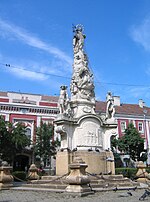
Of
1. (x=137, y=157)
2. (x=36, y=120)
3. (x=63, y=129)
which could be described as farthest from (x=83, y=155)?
(x=36, y=120)

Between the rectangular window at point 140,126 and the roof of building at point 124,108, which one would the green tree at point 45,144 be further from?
the rectangular window at point 140,126

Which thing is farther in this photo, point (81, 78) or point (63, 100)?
point (81, 78)

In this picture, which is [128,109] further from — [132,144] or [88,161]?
[88,161]

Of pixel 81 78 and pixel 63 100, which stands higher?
pixel 81 78

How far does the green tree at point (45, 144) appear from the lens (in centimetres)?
3272

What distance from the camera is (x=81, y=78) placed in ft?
51.1

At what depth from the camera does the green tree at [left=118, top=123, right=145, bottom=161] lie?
34.2m

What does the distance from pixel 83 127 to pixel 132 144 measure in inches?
853

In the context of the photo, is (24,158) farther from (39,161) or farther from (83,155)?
(83,155)

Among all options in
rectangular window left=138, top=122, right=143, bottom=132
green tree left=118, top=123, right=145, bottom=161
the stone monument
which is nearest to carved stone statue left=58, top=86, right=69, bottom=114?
the stone monument

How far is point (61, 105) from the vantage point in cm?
1417

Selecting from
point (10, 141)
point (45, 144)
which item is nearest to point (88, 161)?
point (10, 141)

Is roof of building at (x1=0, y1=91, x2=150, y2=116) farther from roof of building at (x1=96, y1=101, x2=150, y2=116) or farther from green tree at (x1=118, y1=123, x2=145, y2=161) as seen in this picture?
green tree at (x1=118, y1=123, x2=145, y2=161)

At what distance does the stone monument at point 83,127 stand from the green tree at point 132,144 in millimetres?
20083
